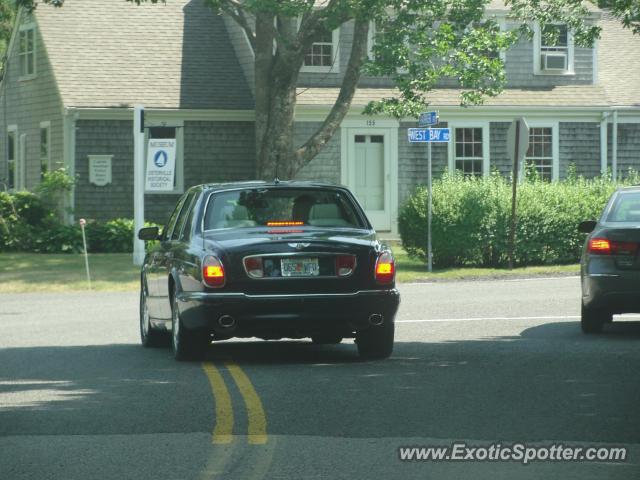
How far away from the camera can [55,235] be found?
111ft

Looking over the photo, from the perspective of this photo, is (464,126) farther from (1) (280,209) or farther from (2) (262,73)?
(1) (280,209)

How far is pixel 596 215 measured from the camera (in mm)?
29891

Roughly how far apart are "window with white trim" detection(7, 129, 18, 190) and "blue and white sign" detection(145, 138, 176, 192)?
12.2m

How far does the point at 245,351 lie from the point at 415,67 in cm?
1798

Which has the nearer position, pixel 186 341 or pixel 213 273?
pixel 213 273

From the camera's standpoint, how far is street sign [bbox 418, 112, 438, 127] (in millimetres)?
26750

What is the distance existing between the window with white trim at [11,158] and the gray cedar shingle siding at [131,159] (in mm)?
5155

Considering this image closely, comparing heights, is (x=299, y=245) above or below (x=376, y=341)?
above

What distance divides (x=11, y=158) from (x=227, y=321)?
30.3 metres

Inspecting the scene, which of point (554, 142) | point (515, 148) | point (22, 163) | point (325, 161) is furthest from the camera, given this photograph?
point (22, 163)

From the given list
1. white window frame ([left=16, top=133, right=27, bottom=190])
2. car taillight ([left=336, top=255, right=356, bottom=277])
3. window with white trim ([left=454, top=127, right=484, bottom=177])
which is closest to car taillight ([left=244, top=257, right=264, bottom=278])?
car taillight ([left=336, top=255, right=356, bottom=277])

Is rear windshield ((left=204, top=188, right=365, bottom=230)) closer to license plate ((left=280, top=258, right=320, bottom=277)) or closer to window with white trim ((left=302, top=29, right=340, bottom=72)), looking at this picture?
license plate ((left=280, top=258, right=320, bottom=277))

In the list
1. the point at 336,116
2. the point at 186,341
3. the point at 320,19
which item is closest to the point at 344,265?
the point at 186,341

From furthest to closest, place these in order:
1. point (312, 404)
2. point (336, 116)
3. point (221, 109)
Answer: point (221, 109)
point (336, 116)
point (312, 404)
